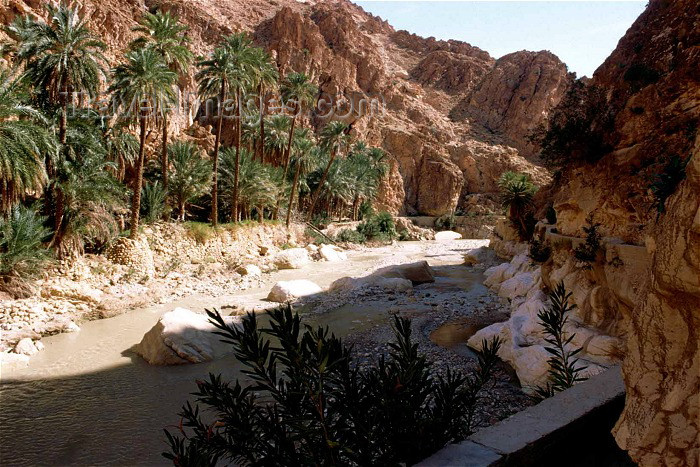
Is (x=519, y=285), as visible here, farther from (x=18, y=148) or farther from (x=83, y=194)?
(x=18, y=148)

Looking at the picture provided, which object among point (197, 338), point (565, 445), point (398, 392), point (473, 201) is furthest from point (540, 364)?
point (473, 201)

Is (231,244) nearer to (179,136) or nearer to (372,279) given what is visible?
(372,279)

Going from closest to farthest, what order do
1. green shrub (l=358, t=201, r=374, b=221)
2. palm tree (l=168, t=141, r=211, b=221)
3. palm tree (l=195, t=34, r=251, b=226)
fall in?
palm tree (l=168, t=141, r=211, b=221) → palm tree (l=195, t=34, r=251, b=226) → green shrub (l=358, t=201, r=374, b=221)

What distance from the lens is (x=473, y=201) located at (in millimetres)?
64500

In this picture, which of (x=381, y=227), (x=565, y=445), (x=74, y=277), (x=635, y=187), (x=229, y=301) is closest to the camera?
(x=565, y=445)

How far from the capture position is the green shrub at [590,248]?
1022cm

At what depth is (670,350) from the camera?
2551 mm

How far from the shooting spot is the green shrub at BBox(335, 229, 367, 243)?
132ft

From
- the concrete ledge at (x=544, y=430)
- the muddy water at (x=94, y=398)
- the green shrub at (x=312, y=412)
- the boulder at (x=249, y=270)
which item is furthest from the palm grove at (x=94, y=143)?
the concrete ledge at (x=544, y=430)

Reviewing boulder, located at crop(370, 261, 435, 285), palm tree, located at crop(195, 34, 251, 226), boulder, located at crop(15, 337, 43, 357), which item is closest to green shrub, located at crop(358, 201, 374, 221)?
palm tree, located at crop(195, 34, 251, 226)

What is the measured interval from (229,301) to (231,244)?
9508 mm

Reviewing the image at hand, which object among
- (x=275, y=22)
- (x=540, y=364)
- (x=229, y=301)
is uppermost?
(x=275, y=22)

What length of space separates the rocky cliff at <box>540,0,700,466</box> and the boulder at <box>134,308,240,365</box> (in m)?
9.86

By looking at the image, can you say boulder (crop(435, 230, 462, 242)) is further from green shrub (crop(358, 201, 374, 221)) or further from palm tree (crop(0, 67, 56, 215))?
palm tree (crop(0, 67, 56, 215))
